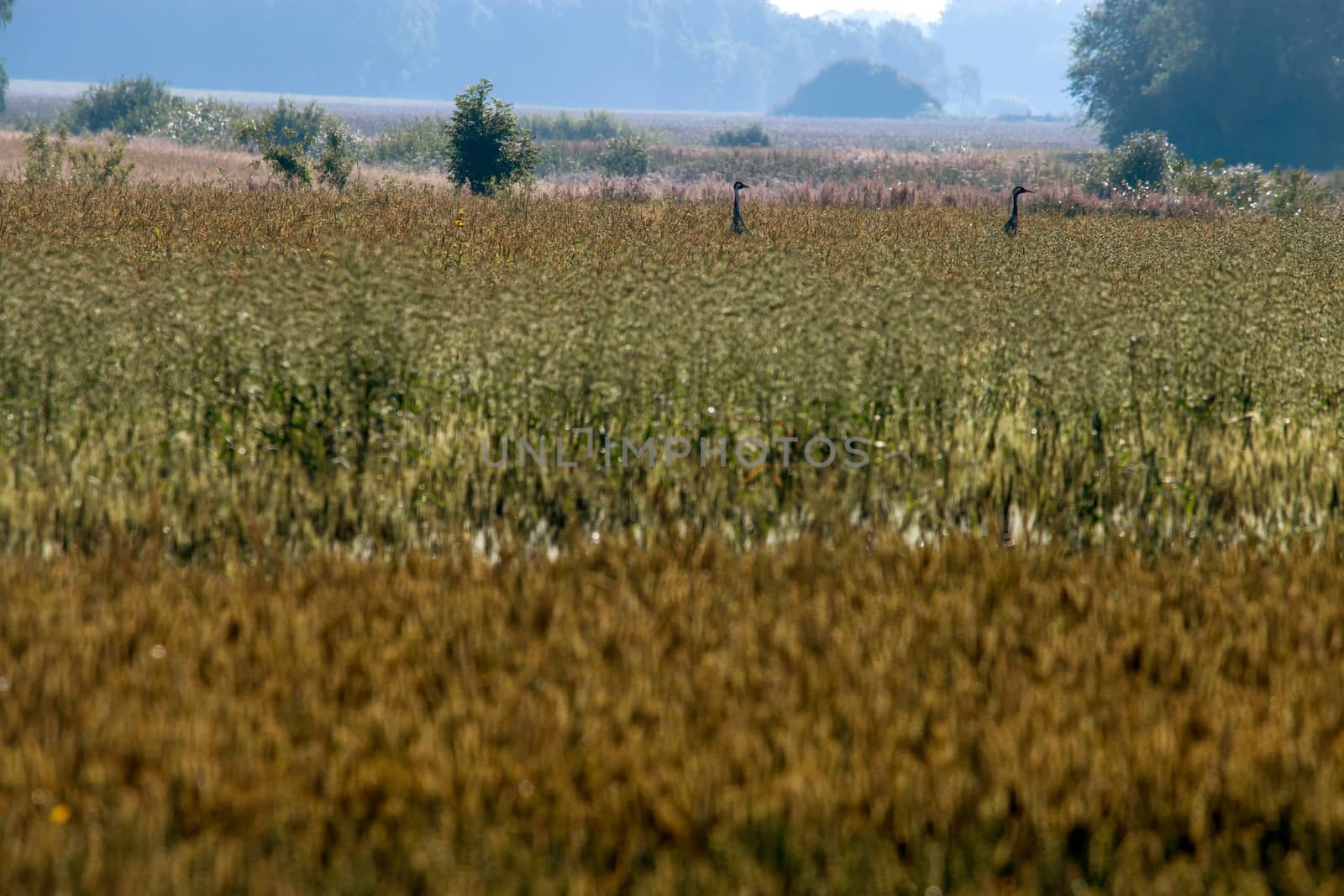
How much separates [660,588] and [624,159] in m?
35.6

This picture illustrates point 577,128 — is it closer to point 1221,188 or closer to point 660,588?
point 1221,188

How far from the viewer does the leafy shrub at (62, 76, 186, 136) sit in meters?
45.4

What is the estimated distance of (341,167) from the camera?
2383 centimetres

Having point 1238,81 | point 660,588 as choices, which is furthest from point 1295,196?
point 660,588

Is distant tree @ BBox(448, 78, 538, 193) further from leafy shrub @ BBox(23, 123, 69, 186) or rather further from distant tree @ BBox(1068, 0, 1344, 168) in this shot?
distant tree @ BBox(1068, 0, 1344, 168)

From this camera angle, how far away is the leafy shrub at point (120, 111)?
45.4 m

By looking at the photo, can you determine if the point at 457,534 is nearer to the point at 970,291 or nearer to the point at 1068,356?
the point at 1068,356

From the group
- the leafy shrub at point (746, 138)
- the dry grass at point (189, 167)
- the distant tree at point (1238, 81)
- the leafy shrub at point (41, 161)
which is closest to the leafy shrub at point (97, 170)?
the leafy shrub at point (41, 161)

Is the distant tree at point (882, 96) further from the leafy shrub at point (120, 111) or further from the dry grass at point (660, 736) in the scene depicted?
the dry grass at point (660, 736)

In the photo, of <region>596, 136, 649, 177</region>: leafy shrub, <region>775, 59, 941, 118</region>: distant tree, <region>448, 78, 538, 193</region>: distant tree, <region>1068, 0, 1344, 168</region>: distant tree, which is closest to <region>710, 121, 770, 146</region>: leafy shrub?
<region>1068, 0, 1344, 168</region>: distant tree

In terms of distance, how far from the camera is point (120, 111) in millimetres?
46344

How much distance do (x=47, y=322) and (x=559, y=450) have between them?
3319 mm

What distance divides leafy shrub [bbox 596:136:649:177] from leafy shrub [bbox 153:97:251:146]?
44.4ft

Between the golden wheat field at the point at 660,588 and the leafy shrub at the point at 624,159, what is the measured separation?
95.7 feet
